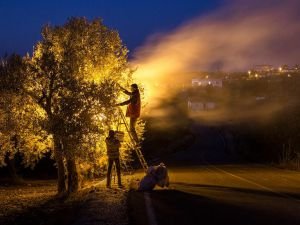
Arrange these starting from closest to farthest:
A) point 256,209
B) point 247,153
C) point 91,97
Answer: point 256,209 < point 91,97 < point 247,153

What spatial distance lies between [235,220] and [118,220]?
101 inches

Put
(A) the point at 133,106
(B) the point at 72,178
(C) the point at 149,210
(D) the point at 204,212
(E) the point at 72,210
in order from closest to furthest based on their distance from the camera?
(D) the point at 204,212, (C) the point at 149,210, (E) the point at 72,210, (A) the point at 133,106, (B) the point at 72,178

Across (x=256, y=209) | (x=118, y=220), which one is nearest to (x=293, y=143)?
(x=256, y=209)

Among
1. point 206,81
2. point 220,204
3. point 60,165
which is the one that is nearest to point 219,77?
point 206,81

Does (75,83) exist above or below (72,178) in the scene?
above

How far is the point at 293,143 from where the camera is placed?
141ft

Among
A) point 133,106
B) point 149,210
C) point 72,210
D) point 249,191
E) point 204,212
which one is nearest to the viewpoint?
point 204,212

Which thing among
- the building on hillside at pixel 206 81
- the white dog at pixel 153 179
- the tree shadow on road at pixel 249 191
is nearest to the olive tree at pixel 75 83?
the white dog at pixel 153 179

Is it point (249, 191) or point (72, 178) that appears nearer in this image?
point (249, 191)

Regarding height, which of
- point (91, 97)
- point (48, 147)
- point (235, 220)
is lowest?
point (235, 220)

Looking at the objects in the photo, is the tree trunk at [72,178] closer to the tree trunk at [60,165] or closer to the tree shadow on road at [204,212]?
the tree trunk at [60,165]

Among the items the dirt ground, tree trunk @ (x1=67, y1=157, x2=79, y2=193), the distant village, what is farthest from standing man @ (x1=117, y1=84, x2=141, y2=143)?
the distant village

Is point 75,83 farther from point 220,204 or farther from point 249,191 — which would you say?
point 220,204

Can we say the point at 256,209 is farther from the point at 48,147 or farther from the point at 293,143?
Result: the point at 293,143
